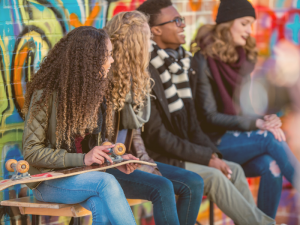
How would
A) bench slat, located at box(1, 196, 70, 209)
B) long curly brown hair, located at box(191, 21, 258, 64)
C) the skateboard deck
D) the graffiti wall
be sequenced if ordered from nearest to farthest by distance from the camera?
the skateboard deck → bench slat, located at box(1, 196, 70, 209) → the graffiti wall → long curly brown hair, located at box(191, 21, 258, 64)

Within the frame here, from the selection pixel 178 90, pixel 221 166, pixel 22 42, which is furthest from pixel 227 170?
pixel 22 42

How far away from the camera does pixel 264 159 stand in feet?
11.3

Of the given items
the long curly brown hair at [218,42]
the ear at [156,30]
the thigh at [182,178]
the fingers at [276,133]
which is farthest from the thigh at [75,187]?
the long curly brown hair at [218,42]

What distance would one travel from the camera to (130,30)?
2824 millimetres

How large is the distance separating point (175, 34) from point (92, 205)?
160 centimetres

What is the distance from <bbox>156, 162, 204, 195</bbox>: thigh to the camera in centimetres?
277

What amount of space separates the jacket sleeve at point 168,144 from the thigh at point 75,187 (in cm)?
80

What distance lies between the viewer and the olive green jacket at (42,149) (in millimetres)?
2239

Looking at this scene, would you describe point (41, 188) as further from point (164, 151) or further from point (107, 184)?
point (164, 151)

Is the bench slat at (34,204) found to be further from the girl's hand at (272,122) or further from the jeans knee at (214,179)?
the girl's hand at (272,122)

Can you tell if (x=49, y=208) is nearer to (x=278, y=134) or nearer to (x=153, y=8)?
(x=153, y=8)

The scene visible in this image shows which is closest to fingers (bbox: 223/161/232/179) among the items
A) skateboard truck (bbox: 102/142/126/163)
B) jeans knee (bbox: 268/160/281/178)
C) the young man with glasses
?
the young man with glasses

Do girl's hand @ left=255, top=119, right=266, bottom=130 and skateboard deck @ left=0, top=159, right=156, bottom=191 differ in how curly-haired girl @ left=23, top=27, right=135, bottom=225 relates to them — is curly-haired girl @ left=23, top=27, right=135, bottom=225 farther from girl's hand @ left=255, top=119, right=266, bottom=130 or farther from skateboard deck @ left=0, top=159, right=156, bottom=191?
girl's hand @ left=255, top=119, right=266, bottom=130

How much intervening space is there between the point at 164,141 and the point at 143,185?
1.64ft
